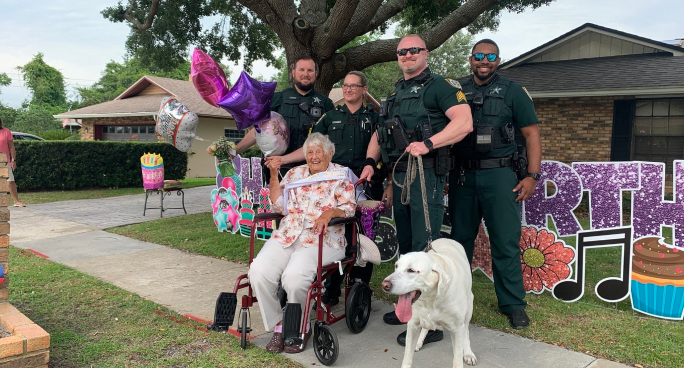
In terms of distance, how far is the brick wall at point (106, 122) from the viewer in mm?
21020

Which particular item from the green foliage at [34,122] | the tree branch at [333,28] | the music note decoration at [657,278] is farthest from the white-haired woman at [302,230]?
the green foliage at [34,122]

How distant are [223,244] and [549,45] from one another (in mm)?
9991

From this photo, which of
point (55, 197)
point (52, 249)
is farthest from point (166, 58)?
point (52, 249)

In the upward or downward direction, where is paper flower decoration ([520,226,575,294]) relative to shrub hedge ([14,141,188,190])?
downward

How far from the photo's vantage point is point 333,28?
24.1 ft

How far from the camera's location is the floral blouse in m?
3.59

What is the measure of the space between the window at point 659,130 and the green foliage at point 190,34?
9.07m

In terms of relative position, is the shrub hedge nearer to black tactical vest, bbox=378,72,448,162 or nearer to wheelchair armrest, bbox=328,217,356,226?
wheelchair armrest, bbox=328,217,356,226

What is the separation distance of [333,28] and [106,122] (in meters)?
18.7

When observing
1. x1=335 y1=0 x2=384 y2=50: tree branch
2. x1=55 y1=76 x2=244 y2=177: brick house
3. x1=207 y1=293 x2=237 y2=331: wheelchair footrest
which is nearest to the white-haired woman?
x1=207 y1=293 x2=237 y2=331: wheelchair footrest

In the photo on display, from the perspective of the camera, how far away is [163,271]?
544cm

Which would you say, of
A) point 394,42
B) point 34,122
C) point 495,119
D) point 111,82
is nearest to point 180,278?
point 495,119

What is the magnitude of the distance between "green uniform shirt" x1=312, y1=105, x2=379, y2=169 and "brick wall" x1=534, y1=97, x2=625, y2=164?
8428 millimetres

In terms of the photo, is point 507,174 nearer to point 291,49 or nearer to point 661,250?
point 661,250
